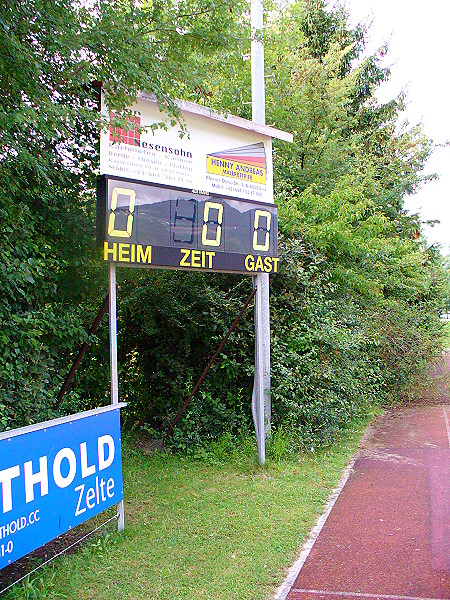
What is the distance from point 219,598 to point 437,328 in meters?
12.8

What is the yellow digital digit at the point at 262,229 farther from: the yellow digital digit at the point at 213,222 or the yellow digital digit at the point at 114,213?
the yellow digital digit at the point at 114,213

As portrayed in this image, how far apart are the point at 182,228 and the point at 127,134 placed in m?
1.17

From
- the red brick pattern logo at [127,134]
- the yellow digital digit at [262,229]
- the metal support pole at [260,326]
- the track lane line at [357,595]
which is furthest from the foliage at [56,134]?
the track lane line at [357,595]

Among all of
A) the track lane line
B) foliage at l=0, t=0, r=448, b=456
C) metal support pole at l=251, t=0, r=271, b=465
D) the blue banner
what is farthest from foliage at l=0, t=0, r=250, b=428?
the track lane line

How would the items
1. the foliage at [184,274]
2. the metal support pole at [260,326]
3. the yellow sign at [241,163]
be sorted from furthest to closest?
the metal support pole at [260,326], the yellow sign at [241,163], the foliage at [184,274]

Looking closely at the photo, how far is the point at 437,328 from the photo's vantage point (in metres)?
15.8

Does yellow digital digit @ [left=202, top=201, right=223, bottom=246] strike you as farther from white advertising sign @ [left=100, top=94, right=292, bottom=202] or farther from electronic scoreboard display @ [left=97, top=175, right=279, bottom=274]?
white advertising sign @ [left=100, top=94, right=292, bottom=202]

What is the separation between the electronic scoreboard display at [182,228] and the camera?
592cm

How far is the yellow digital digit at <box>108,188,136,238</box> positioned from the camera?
587 cm

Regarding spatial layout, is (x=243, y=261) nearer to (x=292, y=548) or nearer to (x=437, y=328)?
(x=292, y=548)

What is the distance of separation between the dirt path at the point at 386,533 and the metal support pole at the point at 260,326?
142cm

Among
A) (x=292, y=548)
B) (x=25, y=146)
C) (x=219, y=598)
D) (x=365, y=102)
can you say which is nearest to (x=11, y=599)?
(x=219, y=598)

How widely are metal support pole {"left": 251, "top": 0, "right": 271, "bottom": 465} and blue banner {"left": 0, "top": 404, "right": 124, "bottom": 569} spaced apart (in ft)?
9.83

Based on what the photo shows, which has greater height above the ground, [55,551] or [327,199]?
[327,199]
